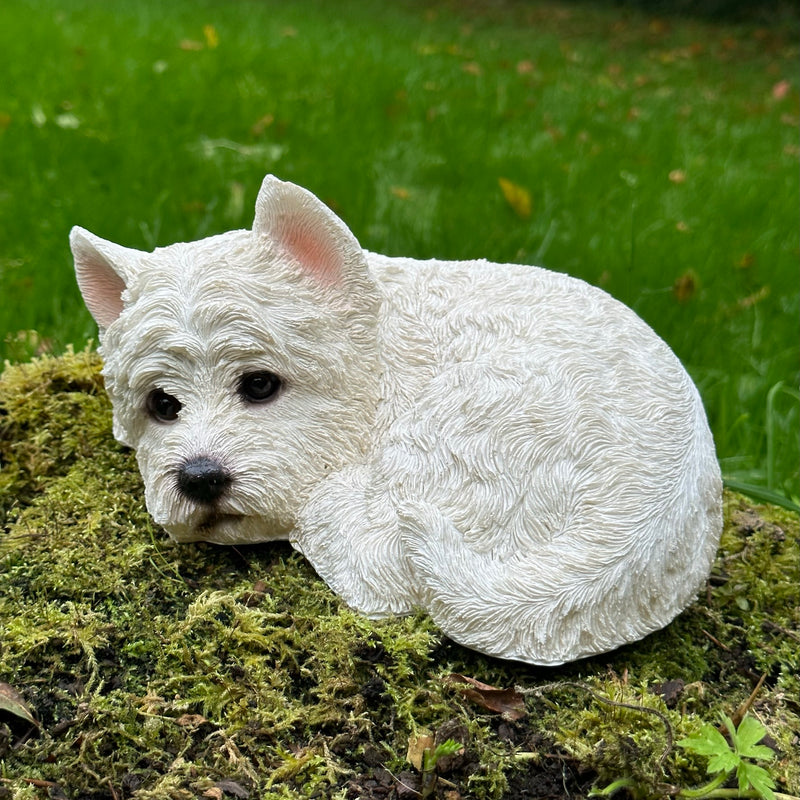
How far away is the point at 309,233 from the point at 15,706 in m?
1.62

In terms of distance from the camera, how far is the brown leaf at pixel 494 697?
2.64 meters

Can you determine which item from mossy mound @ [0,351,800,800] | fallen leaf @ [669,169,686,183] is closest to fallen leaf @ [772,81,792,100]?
fallen leaf @ [669,169,686,183]

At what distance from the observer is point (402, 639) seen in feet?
8.93

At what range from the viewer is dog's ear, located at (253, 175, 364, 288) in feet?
9.42

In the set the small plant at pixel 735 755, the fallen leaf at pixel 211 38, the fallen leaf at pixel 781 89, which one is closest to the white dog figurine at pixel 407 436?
the small plant at pixel 735 755

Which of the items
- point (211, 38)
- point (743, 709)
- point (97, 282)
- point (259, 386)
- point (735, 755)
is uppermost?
point (97, 282)

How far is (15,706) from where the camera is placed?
2.46 m

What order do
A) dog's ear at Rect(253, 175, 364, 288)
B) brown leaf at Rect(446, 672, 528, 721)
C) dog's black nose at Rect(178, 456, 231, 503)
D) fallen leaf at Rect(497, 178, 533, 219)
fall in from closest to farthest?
brown leaf at Rect(446, 672, 528, 721) → dog's black nose at Rect(178, 456, 231, 503) → dog's ear at Rect(253, 175, 364, 288) → fallen leaf at Rect(497, 178, 533, 219)

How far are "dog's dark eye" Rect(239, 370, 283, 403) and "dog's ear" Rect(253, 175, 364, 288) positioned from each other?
36cm

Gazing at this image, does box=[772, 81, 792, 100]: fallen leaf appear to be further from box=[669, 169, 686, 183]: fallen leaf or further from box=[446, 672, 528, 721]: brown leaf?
box=[446, 672, 528, 721]: brown leaf

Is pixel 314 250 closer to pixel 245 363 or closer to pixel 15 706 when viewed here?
pixel 245 363

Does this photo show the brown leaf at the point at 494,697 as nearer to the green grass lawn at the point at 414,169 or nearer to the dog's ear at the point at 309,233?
the dog's ear at the point at 309,233

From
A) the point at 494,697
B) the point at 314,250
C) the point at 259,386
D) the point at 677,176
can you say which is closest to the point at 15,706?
the point at 259,386

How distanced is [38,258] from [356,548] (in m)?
3.09
